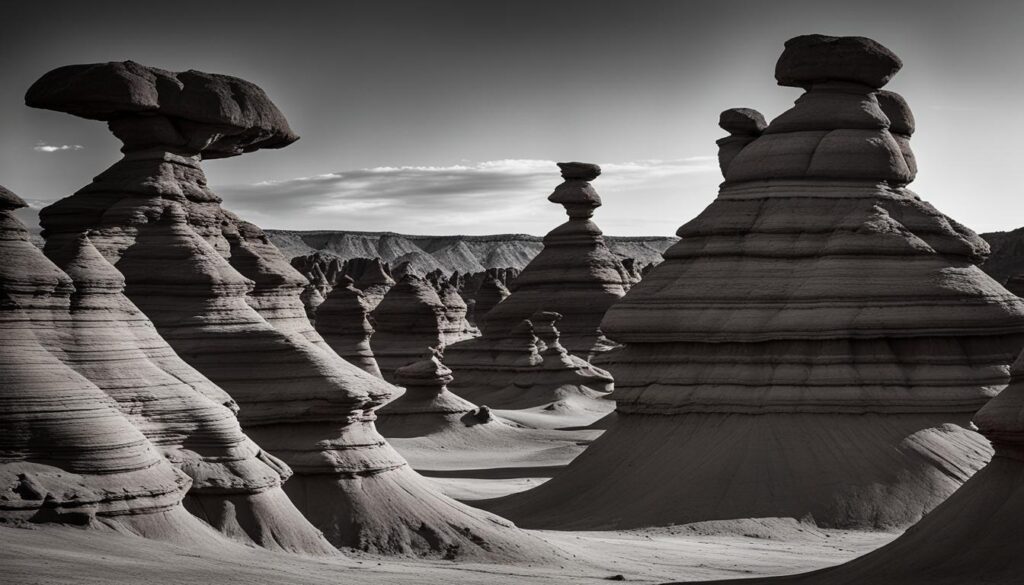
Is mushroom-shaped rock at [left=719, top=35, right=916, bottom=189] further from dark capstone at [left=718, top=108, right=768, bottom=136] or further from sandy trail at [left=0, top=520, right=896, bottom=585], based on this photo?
sandy trail at [left=0, top=520, right=896, bottom=585]

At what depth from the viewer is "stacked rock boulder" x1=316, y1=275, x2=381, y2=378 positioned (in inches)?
1831

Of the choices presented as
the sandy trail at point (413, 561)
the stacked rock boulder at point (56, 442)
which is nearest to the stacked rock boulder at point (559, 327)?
the sandy trail at point (413, 561)

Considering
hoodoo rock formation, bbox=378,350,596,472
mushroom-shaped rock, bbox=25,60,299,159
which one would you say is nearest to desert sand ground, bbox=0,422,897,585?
hoodoo rock formation, bbox=378,350,596,472

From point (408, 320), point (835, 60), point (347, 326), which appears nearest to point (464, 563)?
point (835, 60)

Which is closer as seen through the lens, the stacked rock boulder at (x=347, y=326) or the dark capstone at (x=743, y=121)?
the dark capstone at (x=743, y=121)

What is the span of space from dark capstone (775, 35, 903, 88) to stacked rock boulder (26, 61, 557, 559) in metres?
9.13

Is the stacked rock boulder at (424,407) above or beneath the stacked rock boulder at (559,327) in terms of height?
beneath

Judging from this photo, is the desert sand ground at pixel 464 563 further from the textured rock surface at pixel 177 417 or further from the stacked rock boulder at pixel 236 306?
the stacked rock boulder at pixel 236 306

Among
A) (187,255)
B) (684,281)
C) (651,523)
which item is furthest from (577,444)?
(187,255)

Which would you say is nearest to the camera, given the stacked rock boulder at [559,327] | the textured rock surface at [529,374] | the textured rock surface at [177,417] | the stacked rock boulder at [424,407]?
the textured rock surface at [177,417]

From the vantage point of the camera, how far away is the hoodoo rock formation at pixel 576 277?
5156 cm

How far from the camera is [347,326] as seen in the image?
47594 mm

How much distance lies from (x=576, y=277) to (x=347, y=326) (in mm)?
8518

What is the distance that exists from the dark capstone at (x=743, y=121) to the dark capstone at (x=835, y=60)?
5641 mm
